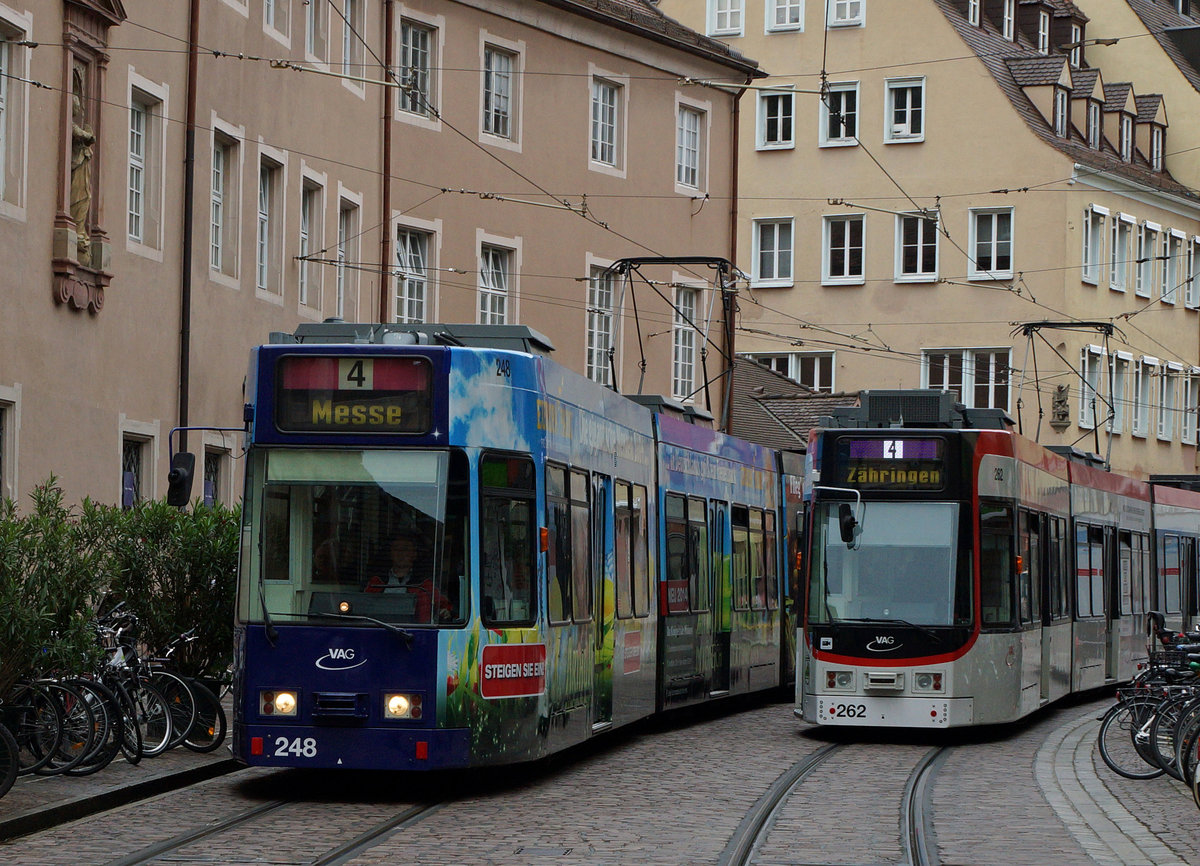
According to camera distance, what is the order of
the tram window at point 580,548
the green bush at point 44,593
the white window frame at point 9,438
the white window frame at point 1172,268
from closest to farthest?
the green bush at point 44,593 < the tram window at point 580,548 < the white window frame at point 9,438 < the white window frame at point 1172,268

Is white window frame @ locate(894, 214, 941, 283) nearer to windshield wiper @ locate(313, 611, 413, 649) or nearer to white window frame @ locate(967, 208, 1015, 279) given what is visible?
white window frame @ locate(967, 208, 1015, 279)

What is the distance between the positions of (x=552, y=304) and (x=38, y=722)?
20249 mm

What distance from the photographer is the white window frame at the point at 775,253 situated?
5244 centimetres


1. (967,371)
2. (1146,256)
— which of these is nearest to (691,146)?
(967,371)

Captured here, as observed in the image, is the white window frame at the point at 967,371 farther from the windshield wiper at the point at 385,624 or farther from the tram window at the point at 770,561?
the windshield wiper at the point at 385,624

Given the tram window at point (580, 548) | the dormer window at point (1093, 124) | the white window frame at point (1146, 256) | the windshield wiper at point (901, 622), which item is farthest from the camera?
the white window frame at point (1146, 256)

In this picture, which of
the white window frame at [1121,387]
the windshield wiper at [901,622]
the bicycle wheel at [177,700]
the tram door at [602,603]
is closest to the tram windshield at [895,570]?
the windshield wiper at [901,622]

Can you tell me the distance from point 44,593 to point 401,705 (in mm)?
2231

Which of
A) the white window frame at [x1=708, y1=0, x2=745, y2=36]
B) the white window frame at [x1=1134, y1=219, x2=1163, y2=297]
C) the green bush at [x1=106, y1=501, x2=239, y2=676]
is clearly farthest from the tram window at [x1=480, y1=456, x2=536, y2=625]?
the white window frame at [x1=1134, y1=219, x2=1163, y2=297]

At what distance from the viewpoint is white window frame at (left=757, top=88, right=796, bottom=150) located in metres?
52.3

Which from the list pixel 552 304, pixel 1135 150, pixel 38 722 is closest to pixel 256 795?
pixel 38 722

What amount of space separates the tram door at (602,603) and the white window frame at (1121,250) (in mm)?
36613

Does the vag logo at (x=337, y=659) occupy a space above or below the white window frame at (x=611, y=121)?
below

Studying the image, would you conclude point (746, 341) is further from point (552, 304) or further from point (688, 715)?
point (688, 715)
